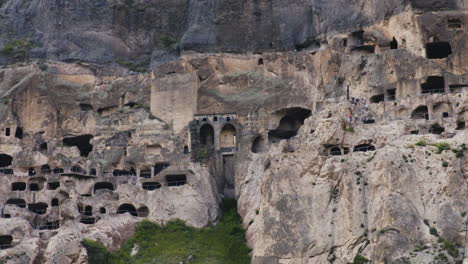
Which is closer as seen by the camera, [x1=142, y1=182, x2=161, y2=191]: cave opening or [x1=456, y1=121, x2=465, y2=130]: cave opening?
[x1=456, y1=121, x2=465, y2=130]: cave opening

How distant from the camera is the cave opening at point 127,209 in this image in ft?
264

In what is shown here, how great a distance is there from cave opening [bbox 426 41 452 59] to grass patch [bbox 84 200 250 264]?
67.5ft

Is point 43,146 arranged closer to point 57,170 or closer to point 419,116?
point 57,170

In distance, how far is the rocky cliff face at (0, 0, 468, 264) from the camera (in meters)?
70.2

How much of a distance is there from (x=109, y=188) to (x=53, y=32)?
19.5 metres

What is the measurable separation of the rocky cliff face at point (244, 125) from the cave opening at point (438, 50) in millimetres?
146

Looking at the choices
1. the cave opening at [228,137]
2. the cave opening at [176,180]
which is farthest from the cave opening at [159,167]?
the cave opening at [228,137]

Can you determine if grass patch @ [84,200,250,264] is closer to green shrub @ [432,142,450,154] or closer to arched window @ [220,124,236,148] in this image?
arched window @ [220,124,236,148]

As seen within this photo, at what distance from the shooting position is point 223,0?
93875 mm

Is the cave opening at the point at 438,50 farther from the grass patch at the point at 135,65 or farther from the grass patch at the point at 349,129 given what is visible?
the grass patch at the point at 135,65

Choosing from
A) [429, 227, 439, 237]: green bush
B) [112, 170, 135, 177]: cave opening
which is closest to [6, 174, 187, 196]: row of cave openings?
[112, 170, 135, 177]: cave opening

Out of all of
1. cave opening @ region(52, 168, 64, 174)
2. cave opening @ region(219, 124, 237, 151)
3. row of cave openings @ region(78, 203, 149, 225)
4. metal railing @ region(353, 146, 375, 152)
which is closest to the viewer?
metal railing @ region(353, 146, 375, 152)

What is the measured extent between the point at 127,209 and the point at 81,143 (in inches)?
445

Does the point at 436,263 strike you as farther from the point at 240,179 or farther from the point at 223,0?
the point at 223,0
